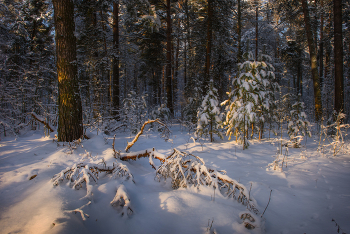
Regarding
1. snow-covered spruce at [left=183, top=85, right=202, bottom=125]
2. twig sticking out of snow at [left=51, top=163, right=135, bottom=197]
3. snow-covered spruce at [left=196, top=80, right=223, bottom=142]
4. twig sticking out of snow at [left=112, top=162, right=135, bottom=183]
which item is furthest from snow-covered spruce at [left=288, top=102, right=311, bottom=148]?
twig sticking out of snow at [left=51, top=163, right=135, bottom=197]

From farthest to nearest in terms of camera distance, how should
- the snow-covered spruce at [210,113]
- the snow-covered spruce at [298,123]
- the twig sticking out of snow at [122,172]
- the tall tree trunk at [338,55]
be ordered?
the tall tree trunk at [338,55]
the snow-covered spruce at [210,113]
the snow-covered spruce at [298,123]
the twig sticking out of snow at [122,172]

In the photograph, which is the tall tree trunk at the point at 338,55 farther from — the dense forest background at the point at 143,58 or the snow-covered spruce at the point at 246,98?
the snow-covered spruce at the point at 246,98

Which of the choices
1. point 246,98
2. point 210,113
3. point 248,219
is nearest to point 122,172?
point 248,219

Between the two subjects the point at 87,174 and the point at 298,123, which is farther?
the point at 298,123

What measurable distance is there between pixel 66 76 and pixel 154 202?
3912 millimetres

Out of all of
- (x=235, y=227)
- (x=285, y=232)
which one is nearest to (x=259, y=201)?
(x=285, y=232)

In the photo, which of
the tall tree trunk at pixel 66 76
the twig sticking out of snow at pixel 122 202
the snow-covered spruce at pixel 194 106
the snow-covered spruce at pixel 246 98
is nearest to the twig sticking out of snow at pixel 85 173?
the twig sticking out of snow at pixel 122 202

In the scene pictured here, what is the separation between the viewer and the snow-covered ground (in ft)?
5.54

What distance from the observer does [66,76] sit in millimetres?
4117

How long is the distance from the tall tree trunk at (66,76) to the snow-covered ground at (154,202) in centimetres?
96

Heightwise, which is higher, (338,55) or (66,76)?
(338,55)

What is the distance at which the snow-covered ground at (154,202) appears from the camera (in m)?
1.69

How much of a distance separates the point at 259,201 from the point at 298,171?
66.1 inches

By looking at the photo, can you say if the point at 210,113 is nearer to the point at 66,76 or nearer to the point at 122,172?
the point at 122,172
